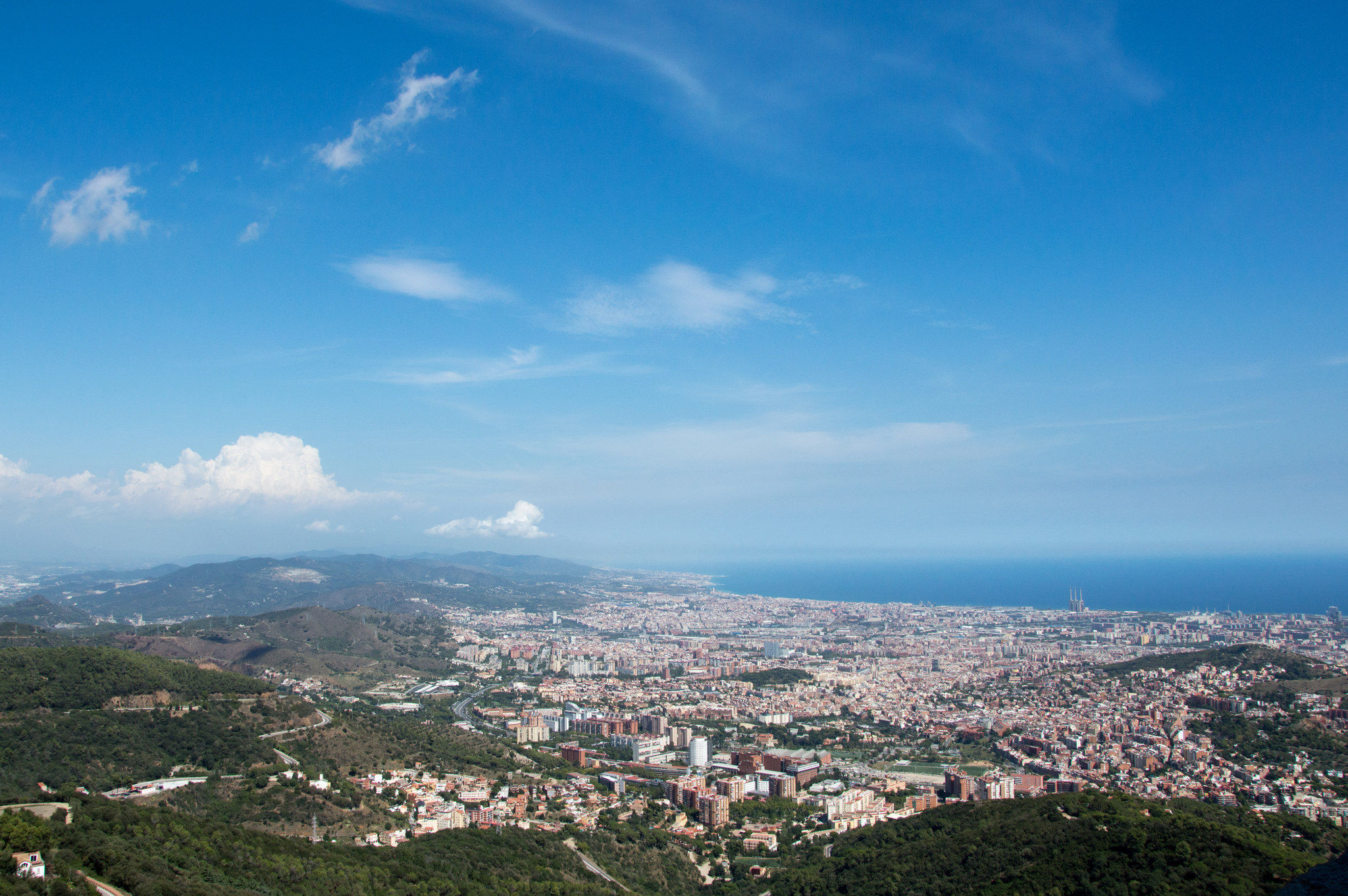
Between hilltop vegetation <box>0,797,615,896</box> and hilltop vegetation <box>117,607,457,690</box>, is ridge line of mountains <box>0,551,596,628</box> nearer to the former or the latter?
hilltop vegetation <box>117,607,457,690</box>

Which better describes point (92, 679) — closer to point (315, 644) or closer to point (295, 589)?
point (315, 644)

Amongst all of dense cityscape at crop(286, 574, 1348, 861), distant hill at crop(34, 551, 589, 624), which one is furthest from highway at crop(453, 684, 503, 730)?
distant hill at crop(34, 551, 589, 624)

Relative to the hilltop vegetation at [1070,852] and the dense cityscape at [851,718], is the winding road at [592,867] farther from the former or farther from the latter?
the hilltop vegetation at [1070,852]

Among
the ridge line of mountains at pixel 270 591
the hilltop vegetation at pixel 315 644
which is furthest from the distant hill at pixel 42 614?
the hilltop vegetation at pixel 315 644

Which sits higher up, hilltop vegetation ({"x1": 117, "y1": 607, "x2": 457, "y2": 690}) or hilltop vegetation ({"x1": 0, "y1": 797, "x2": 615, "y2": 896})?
hilltop vegetation ({"x1": 0, "y1": 797, "x2": 615, "y2": 896})

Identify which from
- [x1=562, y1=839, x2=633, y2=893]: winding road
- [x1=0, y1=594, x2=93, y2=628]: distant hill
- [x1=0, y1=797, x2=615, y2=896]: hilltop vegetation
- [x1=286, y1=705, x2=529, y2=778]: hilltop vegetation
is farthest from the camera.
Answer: [x1=0, y1=594, x2=93, y2=628]: distant hill

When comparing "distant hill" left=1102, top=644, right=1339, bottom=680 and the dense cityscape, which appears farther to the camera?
"distant hill" left=1102, top=644, right=1339, bottom=680

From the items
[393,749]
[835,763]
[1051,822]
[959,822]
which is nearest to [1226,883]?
[1051,822]

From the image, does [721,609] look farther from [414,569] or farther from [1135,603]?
[414,569]
